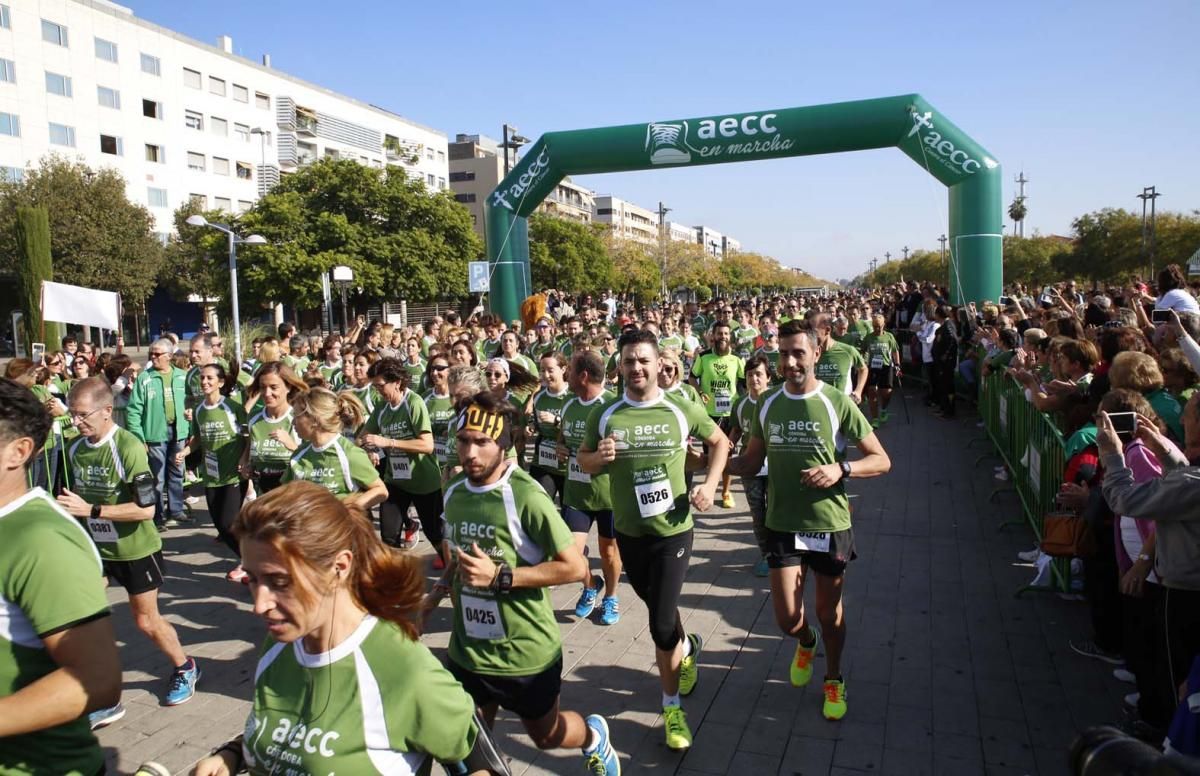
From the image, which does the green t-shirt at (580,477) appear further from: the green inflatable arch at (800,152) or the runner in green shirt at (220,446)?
the green inflatable arch at (800,152)

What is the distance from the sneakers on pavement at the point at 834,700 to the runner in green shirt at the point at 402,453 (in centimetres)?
319

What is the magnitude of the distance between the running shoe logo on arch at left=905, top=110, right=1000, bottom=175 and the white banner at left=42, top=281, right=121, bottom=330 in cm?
1409

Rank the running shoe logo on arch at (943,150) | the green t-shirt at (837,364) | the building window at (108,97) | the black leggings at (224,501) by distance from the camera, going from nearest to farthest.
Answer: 1. the black leggings at (224,501)
2. the green t-shirt at (837,364)
3. the running shoe logo on arch at (943,150)
4. the building window at (108,97)

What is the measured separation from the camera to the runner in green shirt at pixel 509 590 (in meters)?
3.19

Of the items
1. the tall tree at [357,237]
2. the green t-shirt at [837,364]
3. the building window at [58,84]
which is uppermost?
the building window at [58,84]

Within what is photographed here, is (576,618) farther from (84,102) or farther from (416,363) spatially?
(84,102)

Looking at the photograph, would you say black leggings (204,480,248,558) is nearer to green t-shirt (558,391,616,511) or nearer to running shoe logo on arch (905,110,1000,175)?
green t-shirt (558,391,616,511)

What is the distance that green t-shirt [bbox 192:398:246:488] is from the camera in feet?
21.5

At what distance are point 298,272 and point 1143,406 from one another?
3429 centimetres

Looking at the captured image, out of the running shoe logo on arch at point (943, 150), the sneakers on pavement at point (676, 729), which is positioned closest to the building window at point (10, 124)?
the running shoe logo on arch at point (943, 150)

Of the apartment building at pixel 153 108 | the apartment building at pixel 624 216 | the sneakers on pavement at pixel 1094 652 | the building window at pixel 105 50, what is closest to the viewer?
the sneakers on pavement at pixel 1094 652

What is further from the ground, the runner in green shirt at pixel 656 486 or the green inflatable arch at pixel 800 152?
the green inflatable arch at pixel 800 152

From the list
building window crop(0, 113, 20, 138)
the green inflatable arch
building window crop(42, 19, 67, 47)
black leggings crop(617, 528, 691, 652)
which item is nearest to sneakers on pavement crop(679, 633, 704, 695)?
black leggings crop(617, 528, 691, 652)

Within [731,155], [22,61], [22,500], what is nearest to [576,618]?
[22,500]
